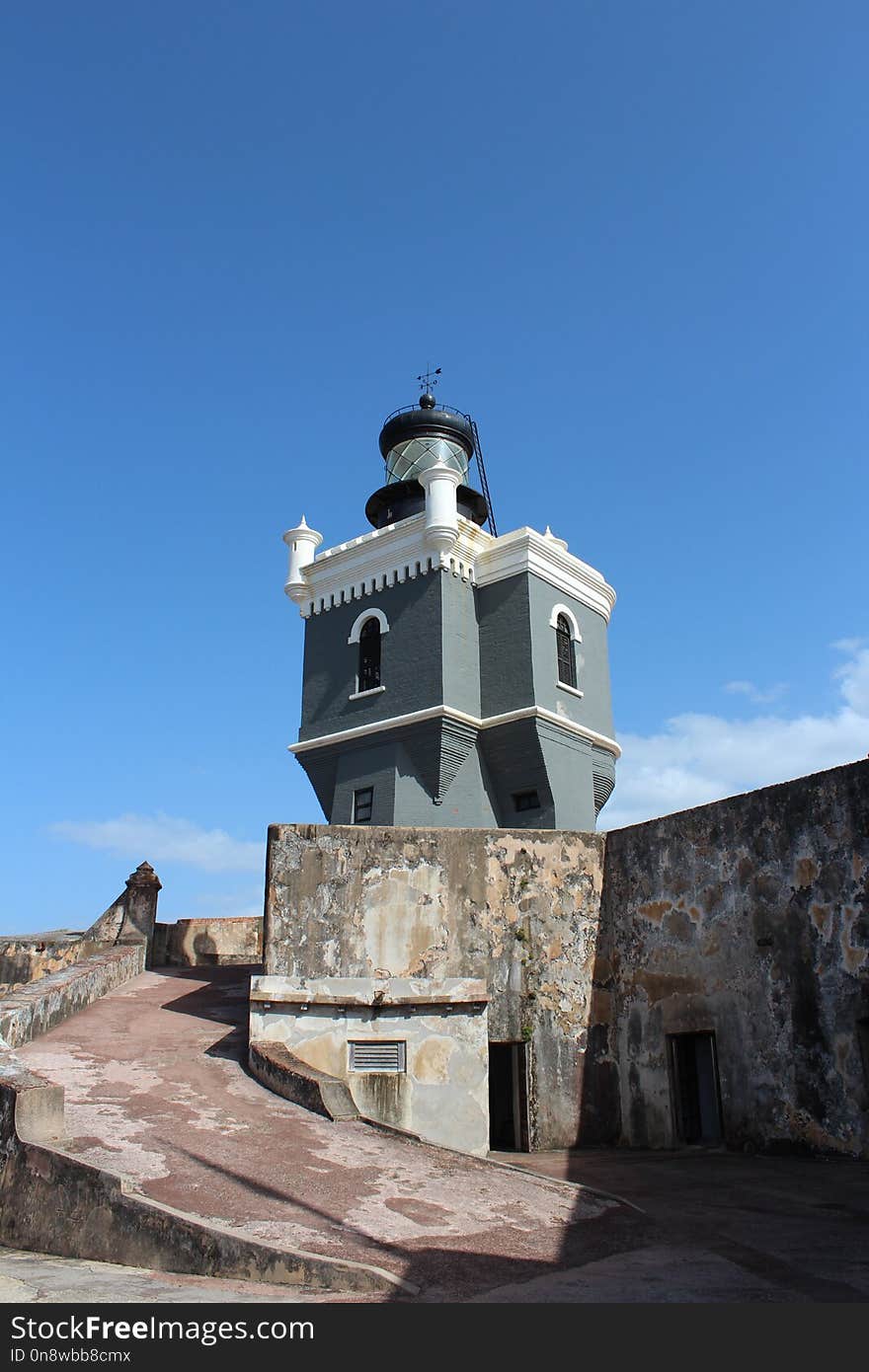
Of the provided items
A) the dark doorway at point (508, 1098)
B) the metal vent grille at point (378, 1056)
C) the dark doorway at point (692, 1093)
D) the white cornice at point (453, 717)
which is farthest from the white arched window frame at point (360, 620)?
the dark doorway at point (692, 1093)

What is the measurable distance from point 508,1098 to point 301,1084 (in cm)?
386

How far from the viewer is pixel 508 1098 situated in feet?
44.4

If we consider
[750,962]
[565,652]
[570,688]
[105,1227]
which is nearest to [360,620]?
[565,652]

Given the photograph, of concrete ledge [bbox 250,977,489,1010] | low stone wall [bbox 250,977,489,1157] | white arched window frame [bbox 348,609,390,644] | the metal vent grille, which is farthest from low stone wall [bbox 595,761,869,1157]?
white arched window frame [bbox 348,609,390,644]

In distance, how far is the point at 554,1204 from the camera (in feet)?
28.0

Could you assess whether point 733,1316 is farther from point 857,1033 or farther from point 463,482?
point 463,482

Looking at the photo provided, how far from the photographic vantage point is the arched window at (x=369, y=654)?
20.9 metres

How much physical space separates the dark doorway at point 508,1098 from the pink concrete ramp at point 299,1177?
3231mm

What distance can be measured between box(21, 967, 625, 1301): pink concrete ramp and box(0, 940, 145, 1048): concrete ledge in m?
0.34

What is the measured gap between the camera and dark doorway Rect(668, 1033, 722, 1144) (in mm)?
12562

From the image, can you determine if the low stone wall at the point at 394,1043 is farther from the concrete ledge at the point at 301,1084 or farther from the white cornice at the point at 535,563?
the white cornice at the point at 535,563

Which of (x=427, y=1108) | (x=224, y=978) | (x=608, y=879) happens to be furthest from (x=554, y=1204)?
(x=224, y=978)

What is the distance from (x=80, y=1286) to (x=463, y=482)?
20.4 m

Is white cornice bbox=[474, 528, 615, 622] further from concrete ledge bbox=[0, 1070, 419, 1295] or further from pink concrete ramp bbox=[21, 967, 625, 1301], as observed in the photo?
concrete ledge bbox=[0, 1070, 419, 1295]
